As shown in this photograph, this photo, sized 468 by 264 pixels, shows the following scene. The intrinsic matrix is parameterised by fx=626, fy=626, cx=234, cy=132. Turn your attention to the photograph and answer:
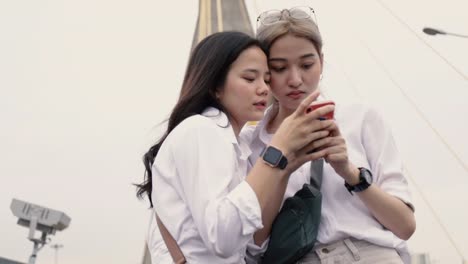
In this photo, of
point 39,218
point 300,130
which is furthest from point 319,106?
point 39,218

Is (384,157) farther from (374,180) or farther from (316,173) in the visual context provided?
(316,173)

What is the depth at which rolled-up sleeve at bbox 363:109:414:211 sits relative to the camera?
7.24 feet

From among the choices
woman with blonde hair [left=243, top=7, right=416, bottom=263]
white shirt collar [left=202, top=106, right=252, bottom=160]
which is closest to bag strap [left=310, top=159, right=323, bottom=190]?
woman with blonde hair [left=243, top=7, right=416, bottom=263]

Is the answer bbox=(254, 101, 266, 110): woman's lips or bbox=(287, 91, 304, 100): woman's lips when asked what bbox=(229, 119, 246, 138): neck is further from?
bbox=(287, 91, 304, 100): woman's lips

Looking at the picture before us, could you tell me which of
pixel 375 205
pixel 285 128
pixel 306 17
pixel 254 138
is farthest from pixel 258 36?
pixel 375 205

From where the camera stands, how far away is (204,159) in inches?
73.2

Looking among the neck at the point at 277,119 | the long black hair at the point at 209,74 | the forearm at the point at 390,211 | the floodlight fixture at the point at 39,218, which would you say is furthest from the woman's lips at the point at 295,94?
the floodlight fixture at the point at 39,218

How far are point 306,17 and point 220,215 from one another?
1.04 meters

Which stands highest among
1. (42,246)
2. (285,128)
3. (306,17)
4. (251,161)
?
(306,17)

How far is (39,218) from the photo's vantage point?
12906mm

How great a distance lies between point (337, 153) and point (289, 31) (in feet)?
1.94

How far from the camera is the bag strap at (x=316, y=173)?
7.20ft

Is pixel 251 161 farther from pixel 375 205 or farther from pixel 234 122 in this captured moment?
pixel 375 205

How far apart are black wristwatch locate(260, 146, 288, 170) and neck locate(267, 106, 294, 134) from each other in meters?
0.65
